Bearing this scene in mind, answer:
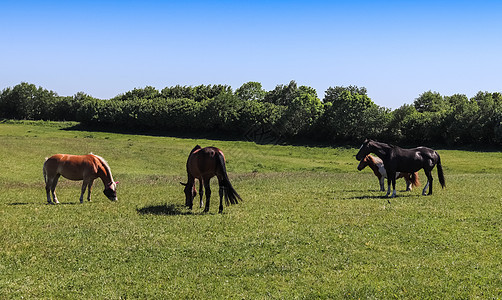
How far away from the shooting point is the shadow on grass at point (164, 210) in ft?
56.5

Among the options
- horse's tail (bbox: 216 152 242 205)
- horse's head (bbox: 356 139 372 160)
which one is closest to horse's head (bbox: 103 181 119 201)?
horse's tail (bbox: 216 152 242 205)

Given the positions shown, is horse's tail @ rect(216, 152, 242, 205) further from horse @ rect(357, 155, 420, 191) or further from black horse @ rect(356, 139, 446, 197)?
horse @ rect(357, 155, 420, 191)

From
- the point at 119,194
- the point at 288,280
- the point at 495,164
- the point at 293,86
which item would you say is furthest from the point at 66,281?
the point at 293,86

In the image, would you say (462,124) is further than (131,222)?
Yes

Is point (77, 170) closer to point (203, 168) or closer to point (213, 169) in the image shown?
point (203, 168)

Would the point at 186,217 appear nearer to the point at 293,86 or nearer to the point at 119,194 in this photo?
Result: the point at 119,194

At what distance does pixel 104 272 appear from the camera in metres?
10.5

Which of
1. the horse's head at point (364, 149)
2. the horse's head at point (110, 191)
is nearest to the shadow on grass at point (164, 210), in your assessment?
the horse's head at point (110, 191)

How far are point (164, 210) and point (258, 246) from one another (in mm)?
6791

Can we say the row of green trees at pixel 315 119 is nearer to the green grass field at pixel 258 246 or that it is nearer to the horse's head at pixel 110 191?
the green grass field at pixel 258 246

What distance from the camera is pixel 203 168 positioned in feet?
57.9

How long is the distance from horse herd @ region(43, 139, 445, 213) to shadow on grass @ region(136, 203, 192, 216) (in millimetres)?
574

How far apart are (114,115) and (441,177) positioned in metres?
84.4

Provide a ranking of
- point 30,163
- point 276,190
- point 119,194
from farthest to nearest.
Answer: point 30,163 < point 276,190 < point 119,194
